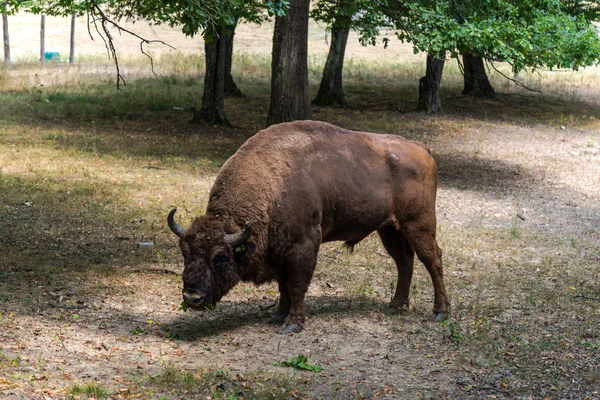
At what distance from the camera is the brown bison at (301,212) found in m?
7.25

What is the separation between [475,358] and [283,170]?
8.36 feet

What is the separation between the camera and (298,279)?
7.85m

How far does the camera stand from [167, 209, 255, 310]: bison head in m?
7.07

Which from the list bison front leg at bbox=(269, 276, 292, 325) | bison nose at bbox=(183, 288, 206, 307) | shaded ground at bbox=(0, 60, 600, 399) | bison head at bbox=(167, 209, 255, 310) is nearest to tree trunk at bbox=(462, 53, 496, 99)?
shaded ground at bbox=(0, 60, 600, 399)

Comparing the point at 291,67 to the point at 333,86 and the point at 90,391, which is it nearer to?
the point at 333,86

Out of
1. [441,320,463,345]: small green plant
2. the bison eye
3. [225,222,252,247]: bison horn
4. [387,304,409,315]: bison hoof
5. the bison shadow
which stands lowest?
the bison shadow

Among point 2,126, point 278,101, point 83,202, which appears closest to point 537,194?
point 278,101

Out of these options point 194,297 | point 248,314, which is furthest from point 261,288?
point 194,297

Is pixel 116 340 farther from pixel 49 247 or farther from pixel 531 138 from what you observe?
pixel 531 138

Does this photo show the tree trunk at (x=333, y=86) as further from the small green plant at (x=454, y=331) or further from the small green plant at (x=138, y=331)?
the small green plant at (x=138, y=331)

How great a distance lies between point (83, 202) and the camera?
12664 millimetres

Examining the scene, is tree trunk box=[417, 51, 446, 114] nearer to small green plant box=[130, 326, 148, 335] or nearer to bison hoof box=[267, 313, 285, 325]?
bison hoof box=[267, 313, 285, 325]

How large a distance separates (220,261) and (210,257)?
0.41 ft

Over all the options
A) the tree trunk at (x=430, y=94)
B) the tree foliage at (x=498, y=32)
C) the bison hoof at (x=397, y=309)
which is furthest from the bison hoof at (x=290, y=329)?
the tree trunk at (x=430, y=94)
